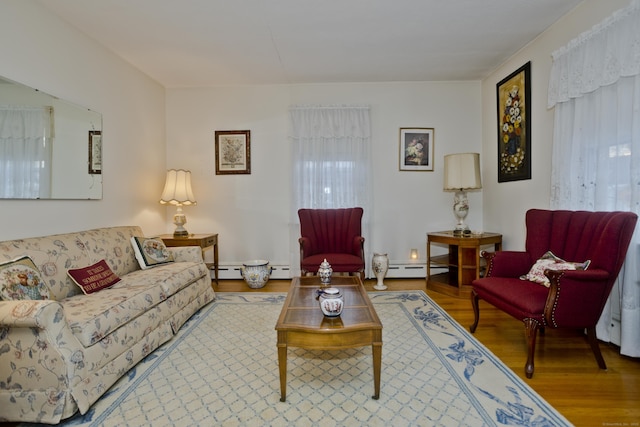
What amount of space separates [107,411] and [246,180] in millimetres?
3166

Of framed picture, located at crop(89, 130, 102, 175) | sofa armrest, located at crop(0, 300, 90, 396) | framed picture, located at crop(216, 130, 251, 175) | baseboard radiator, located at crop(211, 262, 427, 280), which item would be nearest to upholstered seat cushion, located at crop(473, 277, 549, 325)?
baseboard radiator, located at crop(211, 262, 427, 280)

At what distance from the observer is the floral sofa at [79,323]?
1.56 meters

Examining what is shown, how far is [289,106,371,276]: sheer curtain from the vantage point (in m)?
4.26

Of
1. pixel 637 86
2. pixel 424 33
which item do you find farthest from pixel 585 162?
pixel 424 33

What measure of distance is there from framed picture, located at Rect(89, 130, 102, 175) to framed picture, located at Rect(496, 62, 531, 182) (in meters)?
4.51

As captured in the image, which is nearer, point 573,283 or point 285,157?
point 573,283

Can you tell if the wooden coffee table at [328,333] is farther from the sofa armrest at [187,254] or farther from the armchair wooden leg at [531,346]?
the sofa armrest at [187,254]

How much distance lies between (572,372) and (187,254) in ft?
11.3

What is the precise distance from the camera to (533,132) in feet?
10.6

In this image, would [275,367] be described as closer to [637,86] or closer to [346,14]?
[346,14]

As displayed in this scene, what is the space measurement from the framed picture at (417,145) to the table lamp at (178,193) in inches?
118

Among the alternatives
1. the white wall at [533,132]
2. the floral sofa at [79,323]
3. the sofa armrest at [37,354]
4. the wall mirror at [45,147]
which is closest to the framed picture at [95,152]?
the wall mirror at [45,147]

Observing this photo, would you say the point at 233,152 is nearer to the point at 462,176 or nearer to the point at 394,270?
the point at 394,270

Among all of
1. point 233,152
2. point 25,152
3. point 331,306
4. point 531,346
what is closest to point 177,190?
point 233,152
